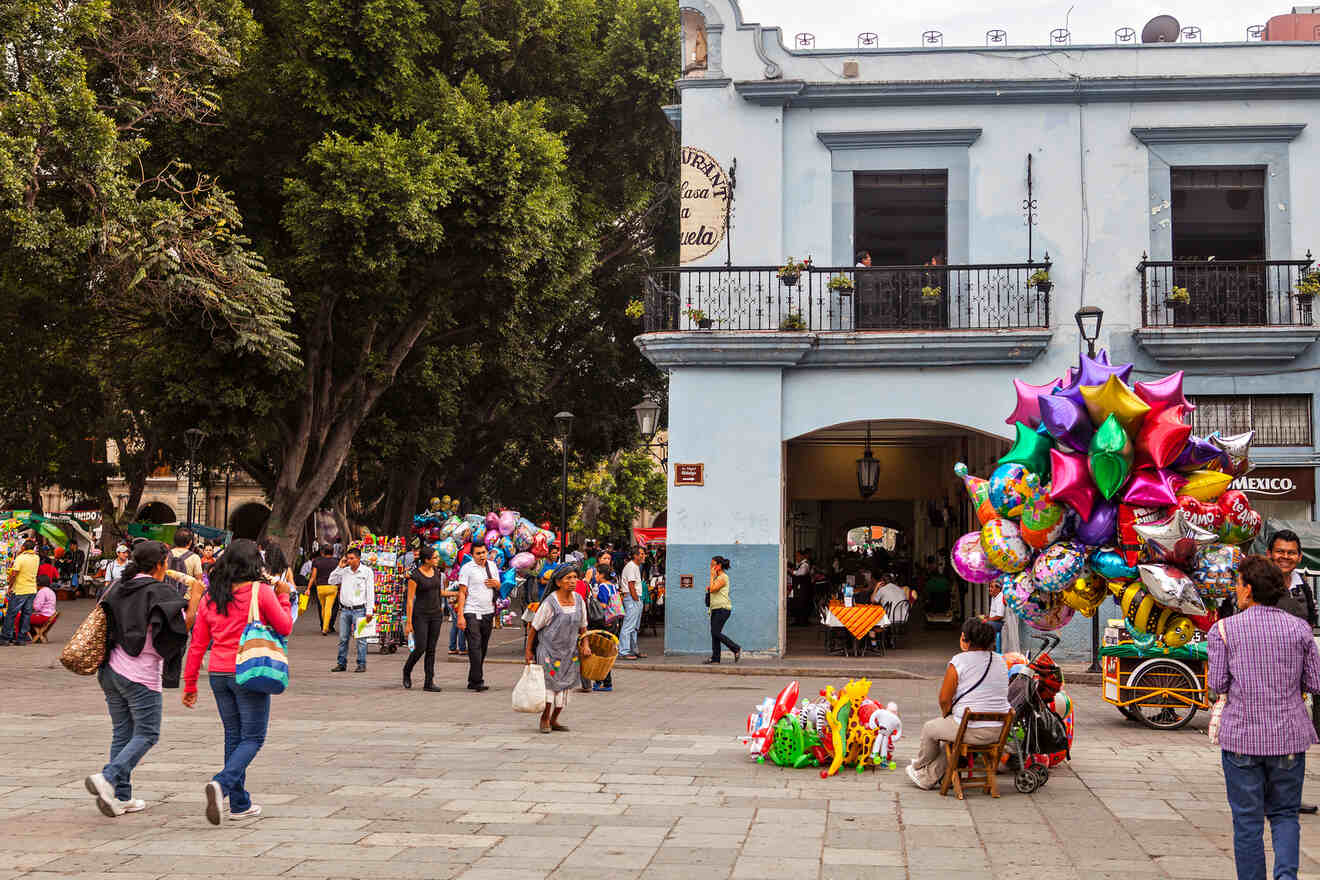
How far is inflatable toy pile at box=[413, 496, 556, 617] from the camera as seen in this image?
68.1 feet

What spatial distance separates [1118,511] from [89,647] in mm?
7393

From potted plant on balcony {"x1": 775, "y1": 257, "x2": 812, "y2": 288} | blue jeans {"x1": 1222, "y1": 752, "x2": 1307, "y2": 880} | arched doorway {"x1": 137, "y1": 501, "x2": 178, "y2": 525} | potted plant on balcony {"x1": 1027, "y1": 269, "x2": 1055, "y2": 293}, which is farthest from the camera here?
arched doorway {"x1": 137, "y1": 501, "x2": 178, "y2": 525}

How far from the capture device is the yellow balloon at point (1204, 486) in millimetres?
10211

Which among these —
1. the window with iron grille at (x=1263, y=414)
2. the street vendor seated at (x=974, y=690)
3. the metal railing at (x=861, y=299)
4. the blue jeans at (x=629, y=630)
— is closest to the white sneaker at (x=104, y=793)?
the street vendor seated at (x=974, y=690)

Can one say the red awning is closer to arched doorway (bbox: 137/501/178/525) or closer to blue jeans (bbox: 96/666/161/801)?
arched doorway (bbox: 137/501/178/525)

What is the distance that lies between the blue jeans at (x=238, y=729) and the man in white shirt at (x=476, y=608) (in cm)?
748

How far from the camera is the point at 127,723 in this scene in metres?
7.98

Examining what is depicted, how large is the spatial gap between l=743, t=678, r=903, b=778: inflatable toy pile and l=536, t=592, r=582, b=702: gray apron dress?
7.99ft

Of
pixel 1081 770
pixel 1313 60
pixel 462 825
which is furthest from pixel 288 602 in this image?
pixel 1313 60

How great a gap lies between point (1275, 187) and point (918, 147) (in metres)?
5.09

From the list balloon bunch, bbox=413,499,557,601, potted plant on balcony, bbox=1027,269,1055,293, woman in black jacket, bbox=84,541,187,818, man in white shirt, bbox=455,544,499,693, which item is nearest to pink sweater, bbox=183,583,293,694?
woman in black jacket, bbox=84,541,187,818

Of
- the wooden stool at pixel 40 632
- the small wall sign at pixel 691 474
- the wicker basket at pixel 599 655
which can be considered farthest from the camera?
the wooden stool at pixel 40 632

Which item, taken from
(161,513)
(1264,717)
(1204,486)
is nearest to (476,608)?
(1204,486)

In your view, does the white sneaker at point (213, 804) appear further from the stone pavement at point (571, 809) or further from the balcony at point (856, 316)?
the balcony at point (856, 316)
